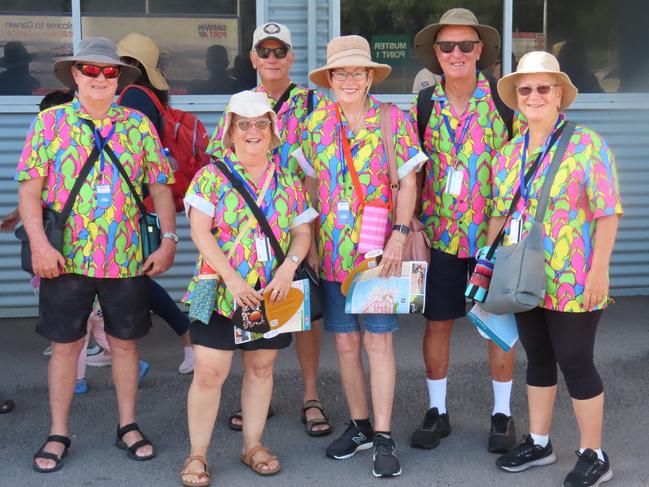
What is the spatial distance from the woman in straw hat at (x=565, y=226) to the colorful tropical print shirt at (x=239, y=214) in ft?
3.12

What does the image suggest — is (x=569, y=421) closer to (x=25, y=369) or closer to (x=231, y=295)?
(x=231, y=295)

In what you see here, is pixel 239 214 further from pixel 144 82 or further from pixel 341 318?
pixel 144 82

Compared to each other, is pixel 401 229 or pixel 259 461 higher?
pixel 401 229

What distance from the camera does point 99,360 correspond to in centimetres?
607

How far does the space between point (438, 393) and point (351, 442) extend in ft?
1.83

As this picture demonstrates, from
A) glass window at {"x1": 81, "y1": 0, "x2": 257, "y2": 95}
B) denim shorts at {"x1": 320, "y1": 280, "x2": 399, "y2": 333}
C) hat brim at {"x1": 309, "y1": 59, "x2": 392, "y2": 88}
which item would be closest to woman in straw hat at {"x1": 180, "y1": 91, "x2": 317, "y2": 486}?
denim shorts at {"x1": 320, "y1": 280, "x2": 399, "y2": 333}

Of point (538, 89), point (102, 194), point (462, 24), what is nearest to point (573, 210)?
point (538, 89)

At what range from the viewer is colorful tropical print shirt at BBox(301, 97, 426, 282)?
4336 mm

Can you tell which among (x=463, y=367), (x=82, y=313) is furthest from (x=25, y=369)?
(x=463, y=367)

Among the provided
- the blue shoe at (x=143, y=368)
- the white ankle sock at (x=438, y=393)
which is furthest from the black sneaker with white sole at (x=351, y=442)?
the blue shoe at (x=143, y=368)

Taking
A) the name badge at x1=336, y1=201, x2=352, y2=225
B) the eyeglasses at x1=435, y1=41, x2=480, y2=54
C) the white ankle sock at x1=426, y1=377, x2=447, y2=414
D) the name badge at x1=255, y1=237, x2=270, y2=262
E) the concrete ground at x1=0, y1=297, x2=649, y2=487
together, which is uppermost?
the eyeglasses at x1=435, y1=41, x2=480, y2=54

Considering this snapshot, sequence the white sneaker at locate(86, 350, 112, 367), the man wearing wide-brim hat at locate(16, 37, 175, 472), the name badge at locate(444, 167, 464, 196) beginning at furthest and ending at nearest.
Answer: the white sneaker at locate(86, 350, 112, 367), the name badge at locate(444, 167, 464, 196), the man wearing wide-brim hat at locate(16, 37, 175, 472)

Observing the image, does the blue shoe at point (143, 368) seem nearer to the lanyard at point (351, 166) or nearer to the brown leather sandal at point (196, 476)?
the brown leather sandal at point (196, 476)

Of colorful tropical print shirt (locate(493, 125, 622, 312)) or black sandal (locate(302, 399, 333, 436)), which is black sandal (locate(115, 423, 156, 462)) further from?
colorful tropical print shirt (locate(493, 125, 622, 312))
